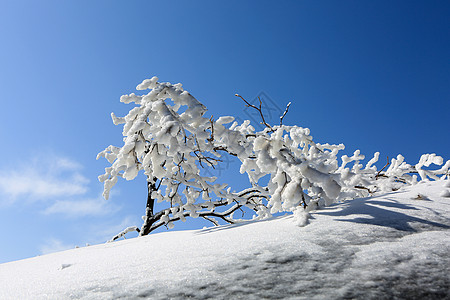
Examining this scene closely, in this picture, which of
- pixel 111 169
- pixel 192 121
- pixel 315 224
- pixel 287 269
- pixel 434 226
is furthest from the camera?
A: pixel 111 169

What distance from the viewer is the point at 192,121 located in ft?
8.09

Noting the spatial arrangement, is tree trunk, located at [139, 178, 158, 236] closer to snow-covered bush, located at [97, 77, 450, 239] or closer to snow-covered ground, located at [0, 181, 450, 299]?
snow-covered bush, located at [97, 77, 450, 239]

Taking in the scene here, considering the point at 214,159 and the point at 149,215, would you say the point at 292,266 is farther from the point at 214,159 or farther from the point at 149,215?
the point at 149,215

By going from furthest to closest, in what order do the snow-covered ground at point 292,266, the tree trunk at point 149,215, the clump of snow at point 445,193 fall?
the tree trunk at point 149,215
the clump of snow at point 445,193
the snow-covered ground at point 292,266

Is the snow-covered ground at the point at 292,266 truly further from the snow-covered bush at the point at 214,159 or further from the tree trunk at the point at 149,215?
the tree trunk at the point at 149,215

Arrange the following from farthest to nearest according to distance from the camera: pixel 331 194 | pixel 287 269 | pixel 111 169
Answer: pixel 111 169 → pixel 331 194 → pixel 287 269

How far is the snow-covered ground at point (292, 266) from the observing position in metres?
0.89

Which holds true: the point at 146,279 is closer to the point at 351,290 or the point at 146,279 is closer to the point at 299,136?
the point at 351,290

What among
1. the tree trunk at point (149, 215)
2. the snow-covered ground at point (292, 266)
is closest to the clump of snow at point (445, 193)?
the snow-covered ground at point (292, 266)

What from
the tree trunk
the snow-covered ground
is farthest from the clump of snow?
the tree trunk

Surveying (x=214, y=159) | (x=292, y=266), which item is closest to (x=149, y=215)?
(x=214, y=159)

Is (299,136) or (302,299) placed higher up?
(299,136)

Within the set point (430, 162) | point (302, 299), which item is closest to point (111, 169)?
point (302, 299)

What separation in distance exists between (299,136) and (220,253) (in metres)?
2.13
